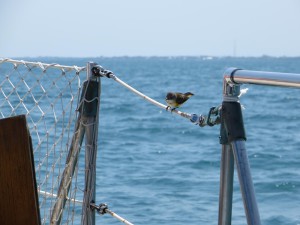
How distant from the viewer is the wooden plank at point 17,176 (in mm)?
1883

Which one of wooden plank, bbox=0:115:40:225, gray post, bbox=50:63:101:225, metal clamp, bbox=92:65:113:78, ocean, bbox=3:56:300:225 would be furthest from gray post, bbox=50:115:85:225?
ocean, bbox=3:56:300:225

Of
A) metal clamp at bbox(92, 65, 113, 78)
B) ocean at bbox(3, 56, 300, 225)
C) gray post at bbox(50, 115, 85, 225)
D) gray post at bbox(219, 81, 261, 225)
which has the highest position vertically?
metal clamp at bbox(92, 65, 113, 78)

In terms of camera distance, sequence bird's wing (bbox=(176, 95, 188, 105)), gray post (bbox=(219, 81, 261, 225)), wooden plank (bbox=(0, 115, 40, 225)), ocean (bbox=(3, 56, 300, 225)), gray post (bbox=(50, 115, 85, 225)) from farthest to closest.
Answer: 1. ocean (bbox=(3, 56, 300, 225))
2. bird's wing (bbox=(176, 95, 188, 105))
3. gray post (bbox=(50, 115, 85, 225))
4. wooden plank (bbox=(0, 115, 40, 225))
5. gray post (bbox=(219, 81, 261, 225))

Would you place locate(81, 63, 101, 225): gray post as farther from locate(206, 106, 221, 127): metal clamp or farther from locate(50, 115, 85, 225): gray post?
locate(206, 106, 221, 127): metal clamp

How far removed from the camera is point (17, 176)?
6.22 ft

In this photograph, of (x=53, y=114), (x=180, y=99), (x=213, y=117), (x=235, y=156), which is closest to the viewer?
(x=235, y=156)

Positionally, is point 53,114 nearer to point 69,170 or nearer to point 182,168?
point 69,170

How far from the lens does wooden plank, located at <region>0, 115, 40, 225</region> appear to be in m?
1.88

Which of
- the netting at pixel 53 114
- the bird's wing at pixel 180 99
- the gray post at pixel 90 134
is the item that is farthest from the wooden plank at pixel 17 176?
the bird's wing at pixel 180 99

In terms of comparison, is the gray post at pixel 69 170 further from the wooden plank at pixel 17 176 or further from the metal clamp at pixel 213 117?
the metal clamp at pixel 213 117

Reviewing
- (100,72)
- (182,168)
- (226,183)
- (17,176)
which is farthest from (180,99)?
(182,168)

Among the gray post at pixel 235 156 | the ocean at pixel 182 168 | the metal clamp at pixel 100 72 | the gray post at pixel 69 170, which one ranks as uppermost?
the metal clamp at pixel 100 72

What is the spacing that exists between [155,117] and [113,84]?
1459 cm

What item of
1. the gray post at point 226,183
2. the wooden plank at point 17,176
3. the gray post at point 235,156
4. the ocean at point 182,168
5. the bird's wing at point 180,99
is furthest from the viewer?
the ocean at point 182,168
